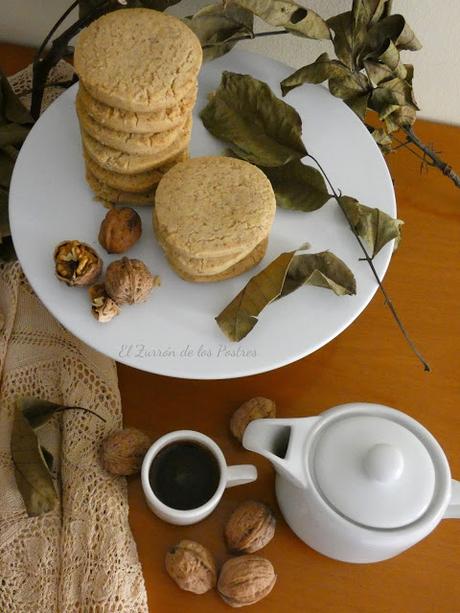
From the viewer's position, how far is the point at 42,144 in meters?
0.65

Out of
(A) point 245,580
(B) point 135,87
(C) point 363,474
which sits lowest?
(A) point 245,580

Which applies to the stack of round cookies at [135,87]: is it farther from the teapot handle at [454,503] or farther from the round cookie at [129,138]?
the teapot handle at [454,503]

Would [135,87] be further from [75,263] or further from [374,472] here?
[374,472]

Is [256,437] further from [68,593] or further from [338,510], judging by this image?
[68,593]

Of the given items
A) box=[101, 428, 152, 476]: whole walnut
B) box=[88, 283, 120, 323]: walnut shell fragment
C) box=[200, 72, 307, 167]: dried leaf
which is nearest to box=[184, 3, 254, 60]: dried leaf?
box=[200, 72, 307, 167]: dried leaf

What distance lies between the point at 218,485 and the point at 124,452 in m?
0.09

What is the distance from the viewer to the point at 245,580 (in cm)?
65

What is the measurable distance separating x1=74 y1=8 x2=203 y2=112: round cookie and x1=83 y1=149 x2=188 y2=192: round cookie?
6 cm

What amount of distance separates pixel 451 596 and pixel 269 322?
0.97 ft

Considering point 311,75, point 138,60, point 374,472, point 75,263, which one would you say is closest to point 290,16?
point 311,75

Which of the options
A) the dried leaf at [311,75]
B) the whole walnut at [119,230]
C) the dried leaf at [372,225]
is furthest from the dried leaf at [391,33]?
the whole walnut at [119,230]

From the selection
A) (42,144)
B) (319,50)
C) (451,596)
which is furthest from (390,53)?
(451,596)

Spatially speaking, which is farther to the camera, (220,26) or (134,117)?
(220,26)

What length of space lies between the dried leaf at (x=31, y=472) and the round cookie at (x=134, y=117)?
0.28m
